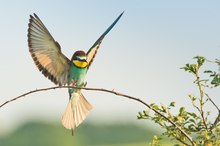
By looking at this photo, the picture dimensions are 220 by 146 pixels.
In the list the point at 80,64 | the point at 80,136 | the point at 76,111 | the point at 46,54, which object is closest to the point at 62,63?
the point at 46,54

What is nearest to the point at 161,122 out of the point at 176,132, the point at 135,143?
the point at 176,132

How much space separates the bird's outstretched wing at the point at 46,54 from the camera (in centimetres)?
543

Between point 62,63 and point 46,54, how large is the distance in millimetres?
196

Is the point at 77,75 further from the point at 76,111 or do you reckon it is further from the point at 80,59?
the point at 76,111

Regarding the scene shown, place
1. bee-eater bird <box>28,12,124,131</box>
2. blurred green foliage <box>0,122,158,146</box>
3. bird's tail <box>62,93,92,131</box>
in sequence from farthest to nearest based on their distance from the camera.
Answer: blurred green foliage <box>0,122,158,146</box>, bee-eater bird <box>28,12,124,131</box>, bird's tail <box>62,93,92,131</box>

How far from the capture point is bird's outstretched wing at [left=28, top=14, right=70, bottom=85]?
5430mm

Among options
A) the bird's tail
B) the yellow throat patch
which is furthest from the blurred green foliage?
the yellow throat patch

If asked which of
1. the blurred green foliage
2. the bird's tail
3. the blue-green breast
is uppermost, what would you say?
the blurred green foliage

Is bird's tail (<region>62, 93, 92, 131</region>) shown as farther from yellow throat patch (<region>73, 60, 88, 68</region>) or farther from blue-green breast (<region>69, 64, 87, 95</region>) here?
yellow throat patch (<region>73, 60, 88, 68</region>)

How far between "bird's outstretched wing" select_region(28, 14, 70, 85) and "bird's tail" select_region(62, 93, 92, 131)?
10.1 inches

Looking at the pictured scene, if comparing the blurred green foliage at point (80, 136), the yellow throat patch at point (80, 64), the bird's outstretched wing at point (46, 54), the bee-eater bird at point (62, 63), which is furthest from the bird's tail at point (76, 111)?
the blurred green foliage at point (80, 136)

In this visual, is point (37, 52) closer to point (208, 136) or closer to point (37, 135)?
point (208, 136)

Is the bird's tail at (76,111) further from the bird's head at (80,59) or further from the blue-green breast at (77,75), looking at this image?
the bird's head at (80,59)

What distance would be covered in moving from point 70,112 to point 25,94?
1476mm
